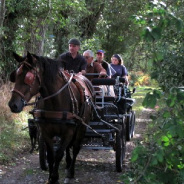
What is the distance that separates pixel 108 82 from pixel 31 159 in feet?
7.95

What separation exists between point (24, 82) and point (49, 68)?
59cm

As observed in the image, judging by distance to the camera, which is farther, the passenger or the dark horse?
the passenger

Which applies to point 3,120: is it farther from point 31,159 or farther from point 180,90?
point 180,90

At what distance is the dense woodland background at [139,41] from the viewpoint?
3.03 m

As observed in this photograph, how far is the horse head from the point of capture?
4824 mm

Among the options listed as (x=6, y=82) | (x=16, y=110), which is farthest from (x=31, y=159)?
(x=6, y=82)

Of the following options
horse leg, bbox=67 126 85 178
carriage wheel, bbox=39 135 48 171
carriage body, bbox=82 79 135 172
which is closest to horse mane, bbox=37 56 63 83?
horse leg, bbox=67 126 85 178

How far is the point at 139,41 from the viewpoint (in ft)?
28.7

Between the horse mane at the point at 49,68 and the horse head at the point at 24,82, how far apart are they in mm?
212

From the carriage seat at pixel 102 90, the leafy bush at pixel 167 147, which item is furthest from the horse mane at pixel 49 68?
the leafy bush at pixel 167 147

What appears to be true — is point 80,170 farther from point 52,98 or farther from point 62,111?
point 52,98

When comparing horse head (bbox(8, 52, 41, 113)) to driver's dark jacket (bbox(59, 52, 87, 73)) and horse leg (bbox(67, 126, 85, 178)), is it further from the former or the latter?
driver's dark jacket (bbox(59, 52, 87, 73))

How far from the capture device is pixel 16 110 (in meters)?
4.78

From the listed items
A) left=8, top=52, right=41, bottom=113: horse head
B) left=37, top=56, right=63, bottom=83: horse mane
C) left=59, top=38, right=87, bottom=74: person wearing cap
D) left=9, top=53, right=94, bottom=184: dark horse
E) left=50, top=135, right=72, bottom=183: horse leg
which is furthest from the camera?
left=59, top=38, right=87, bottom=74: person wearing cap
